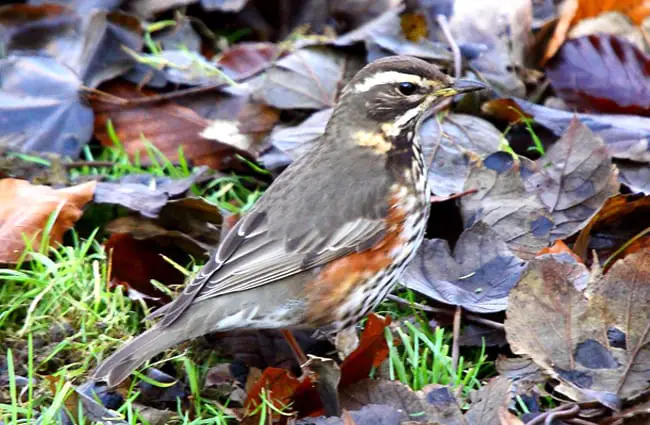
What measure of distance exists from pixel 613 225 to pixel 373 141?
1095 millimetres

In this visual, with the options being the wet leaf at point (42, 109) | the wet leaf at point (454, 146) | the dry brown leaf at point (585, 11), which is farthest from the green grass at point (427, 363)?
the wet leaf at point (42, 109)

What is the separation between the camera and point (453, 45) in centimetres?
574

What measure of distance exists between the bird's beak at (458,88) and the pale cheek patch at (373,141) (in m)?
0.30

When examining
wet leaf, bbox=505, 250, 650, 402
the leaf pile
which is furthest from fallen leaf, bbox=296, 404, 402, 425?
wet leaf, bbox=505, 250, 650, 402

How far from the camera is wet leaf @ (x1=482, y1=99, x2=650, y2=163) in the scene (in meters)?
5.01

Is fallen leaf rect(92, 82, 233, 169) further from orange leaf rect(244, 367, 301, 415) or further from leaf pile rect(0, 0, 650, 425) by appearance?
orange leaf rect(244, 367, 301, 415)

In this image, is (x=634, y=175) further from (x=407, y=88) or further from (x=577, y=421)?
(x=577, y=421)

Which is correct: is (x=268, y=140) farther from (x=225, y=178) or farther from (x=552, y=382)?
(x=552, y=382)

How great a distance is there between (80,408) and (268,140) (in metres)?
2.10

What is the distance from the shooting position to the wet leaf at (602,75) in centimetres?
545

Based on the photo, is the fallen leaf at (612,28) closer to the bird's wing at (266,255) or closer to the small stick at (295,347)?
the bird's wing at (266,255)

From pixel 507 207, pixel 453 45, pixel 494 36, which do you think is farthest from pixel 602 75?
pixel 507 207

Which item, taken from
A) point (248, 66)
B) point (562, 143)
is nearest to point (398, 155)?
point (562, 143)

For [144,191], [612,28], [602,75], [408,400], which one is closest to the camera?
[408,400]
